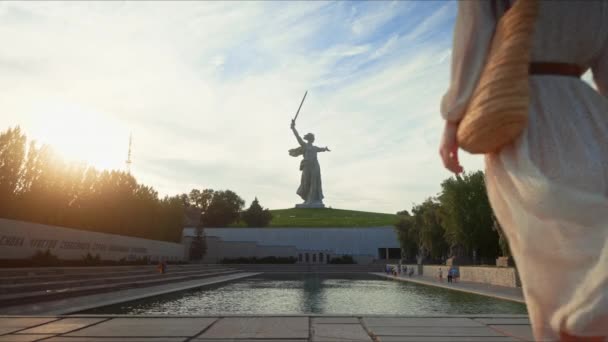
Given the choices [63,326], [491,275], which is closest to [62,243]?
[63,326]

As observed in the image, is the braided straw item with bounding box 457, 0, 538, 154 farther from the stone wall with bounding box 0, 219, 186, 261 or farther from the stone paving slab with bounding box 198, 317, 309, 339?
the stone wall with bounding box 0, 219, 186, 261

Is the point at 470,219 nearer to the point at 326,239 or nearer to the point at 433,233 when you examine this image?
the point at 433,233

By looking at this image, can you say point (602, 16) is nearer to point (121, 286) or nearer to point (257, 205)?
point (121, 286)

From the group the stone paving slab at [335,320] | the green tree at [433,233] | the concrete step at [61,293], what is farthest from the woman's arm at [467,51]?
the green tree at [433,233]

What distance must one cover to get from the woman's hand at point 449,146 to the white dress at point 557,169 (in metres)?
0.07

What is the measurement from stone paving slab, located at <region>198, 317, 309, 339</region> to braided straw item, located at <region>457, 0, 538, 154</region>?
8.64 feet

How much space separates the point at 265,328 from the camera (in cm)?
457

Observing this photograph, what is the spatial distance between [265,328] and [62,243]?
19.1 meters

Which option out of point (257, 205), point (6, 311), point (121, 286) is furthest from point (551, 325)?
Result: point (257, 205)

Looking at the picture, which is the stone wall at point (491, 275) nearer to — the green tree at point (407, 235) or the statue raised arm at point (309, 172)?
the green tree at point (407, 235)

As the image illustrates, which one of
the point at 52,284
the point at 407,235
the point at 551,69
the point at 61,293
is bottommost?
the point at 61,293

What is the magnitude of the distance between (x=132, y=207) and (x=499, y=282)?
28408mm

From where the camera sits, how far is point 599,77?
2340 mm

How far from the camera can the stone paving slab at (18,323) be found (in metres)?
4.47
